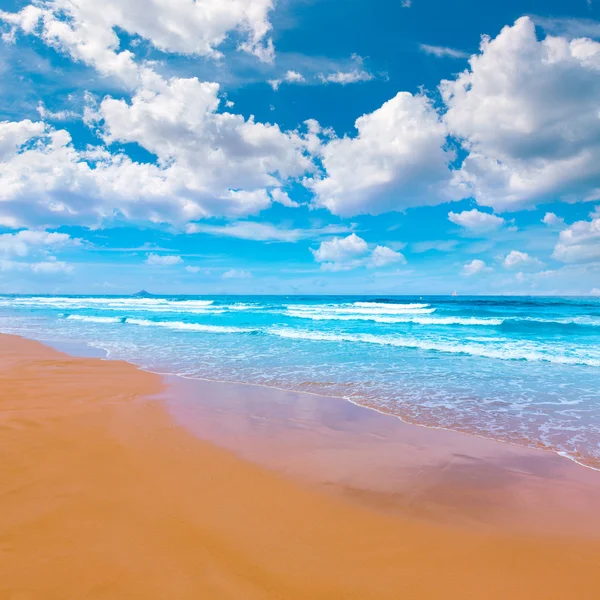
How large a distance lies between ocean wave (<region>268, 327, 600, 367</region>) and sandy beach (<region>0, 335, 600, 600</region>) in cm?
862

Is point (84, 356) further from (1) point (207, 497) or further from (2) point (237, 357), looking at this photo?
(1) point (207, 497)

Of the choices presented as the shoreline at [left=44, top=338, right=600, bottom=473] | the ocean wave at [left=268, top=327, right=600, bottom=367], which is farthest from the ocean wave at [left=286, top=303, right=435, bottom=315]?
the shoreline at [left=44, top=338, right=600, bottom=473]

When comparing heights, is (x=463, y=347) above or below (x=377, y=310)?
below

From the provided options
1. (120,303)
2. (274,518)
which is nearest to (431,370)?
(274,518)

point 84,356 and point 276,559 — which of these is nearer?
point 276,559

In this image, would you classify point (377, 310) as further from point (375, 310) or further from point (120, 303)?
point (120, 303)

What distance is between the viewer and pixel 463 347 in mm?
14453

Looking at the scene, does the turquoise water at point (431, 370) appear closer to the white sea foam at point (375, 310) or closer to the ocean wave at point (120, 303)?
the white sea foam at point (375, 310)

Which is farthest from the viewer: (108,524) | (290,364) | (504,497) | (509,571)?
(290,364)

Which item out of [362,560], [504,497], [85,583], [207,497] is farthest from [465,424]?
[85,583]

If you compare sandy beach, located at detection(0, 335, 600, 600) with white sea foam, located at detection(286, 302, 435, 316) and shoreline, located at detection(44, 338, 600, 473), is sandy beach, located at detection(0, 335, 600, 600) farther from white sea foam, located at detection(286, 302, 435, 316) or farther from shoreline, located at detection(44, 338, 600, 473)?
white sea foam, located at detection(286, 302, 435, 316)

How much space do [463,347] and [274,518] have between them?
43.0 ft

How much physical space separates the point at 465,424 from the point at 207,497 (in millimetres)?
4324

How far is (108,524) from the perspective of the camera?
2.97 metres
